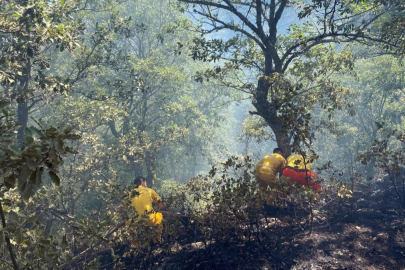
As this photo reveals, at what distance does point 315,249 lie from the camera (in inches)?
179

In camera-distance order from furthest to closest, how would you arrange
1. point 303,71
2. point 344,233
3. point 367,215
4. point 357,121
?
1. point 357,121
2. point 303,71
3. point 367,215
4. point 344,233

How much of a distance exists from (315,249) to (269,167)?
2613 mm

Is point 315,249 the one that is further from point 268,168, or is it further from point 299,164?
point 268,168

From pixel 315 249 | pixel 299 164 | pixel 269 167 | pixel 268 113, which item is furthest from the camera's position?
pixel 268 113

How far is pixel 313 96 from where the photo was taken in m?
7.41

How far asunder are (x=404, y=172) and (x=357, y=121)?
1495cm

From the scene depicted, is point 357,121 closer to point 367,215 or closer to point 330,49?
point 330,49

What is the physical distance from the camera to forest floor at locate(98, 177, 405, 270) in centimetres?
423

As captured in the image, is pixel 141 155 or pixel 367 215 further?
pixel 141 155

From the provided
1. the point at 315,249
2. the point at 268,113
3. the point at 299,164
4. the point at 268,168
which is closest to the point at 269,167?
the point at 268,168

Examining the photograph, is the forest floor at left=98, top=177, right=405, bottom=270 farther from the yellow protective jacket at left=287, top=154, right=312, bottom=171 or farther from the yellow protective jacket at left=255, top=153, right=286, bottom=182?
the yellow protective jacket at left=255, top=153, right=286, bottom=182

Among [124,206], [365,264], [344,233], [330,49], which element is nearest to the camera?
[365,264]

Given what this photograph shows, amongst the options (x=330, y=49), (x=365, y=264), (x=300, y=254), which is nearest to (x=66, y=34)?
(x=300, y=254)

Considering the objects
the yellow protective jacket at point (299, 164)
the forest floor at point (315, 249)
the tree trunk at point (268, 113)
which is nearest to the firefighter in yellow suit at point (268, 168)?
the yellow protective jacket at point (299, 164)
